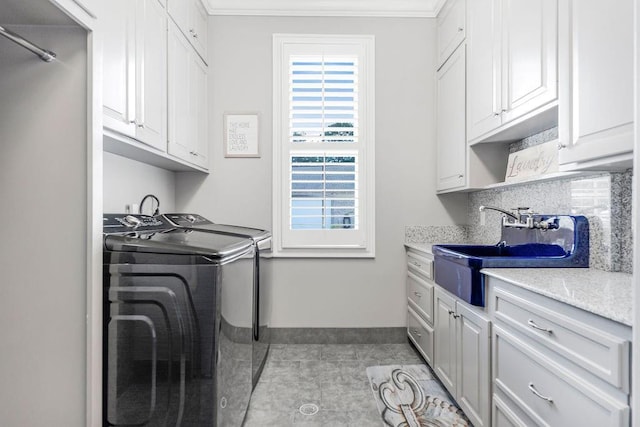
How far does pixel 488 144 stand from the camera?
2316 mm

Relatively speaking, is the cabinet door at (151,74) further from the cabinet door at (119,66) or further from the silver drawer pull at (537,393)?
the silver drawer pull at (537,393)

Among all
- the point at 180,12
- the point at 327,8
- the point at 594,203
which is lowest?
the point at 594,203

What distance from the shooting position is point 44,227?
1116mm

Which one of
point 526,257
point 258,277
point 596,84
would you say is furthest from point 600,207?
point 258,277

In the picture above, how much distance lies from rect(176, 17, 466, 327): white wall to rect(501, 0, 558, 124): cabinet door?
113 centimetres

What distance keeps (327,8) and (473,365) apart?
2902mm

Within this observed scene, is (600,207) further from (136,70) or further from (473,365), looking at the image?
(136,70)

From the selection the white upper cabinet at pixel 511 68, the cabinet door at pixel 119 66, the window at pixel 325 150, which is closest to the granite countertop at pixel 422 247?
the window at pixel 325 150

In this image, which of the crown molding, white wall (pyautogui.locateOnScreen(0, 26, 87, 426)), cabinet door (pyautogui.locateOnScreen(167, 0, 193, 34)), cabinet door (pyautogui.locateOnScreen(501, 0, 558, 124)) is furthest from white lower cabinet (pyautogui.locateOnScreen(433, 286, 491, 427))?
cabinet door (pyautogui.locateOnScreen(167, 0, 193, 34))

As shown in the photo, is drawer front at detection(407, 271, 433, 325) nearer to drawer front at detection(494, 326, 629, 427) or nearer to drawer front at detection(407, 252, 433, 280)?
drawer front at detection(407, 252, 433, 280)

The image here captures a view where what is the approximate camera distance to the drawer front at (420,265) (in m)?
2.34

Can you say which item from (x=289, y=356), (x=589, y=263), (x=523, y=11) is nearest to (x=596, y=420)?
(x=589, y=263)

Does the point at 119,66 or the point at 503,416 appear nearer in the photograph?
the point at 503,416

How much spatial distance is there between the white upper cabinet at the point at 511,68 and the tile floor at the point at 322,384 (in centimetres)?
179
